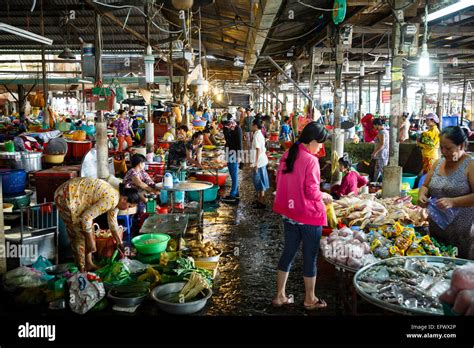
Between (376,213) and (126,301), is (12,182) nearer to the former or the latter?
(126,301)

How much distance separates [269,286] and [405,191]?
4.45 metres

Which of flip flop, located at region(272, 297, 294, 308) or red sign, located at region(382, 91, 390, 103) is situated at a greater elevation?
red sign, located at region(382, 91, 390, 103)

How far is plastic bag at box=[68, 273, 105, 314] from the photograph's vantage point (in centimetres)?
432

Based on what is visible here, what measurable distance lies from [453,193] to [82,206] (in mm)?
4171

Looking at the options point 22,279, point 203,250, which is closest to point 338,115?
point 203,250

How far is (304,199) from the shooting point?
169 inches

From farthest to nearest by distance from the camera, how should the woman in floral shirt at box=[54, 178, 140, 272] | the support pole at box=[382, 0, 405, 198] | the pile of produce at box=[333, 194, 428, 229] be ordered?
the support pole at box=[382, 0, 405, 198] < the pile of produce at box=[333, 194, 428, 229] < the woman in floral shirt at box=[54, 178, 140, 272]

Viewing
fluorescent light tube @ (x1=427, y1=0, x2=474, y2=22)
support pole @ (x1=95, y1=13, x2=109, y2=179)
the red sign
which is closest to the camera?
fluorescent light tube @ (x1=427, y1=0, x2=474, y2=22)

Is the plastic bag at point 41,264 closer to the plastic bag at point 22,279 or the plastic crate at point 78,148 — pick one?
the plastic bag at point 22,279

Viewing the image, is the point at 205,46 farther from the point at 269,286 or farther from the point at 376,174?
the point at 269,286

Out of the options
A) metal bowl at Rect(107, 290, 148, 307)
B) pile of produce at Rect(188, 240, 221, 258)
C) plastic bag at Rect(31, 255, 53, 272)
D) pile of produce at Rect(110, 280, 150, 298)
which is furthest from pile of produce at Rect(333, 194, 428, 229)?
plastic bag at Rect(31, 255, 53, 272)

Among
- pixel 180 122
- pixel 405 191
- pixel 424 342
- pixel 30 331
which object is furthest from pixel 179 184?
pixel 180 122

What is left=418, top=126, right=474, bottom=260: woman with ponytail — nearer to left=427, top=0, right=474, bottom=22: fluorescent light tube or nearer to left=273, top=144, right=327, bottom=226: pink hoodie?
left=273, top=144, right=327, bottom=226: pink hoodie

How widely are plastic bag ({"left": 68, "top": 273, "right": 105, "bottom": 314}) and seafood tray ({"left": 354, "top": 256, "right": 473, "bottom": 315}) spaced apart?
2704 mm
